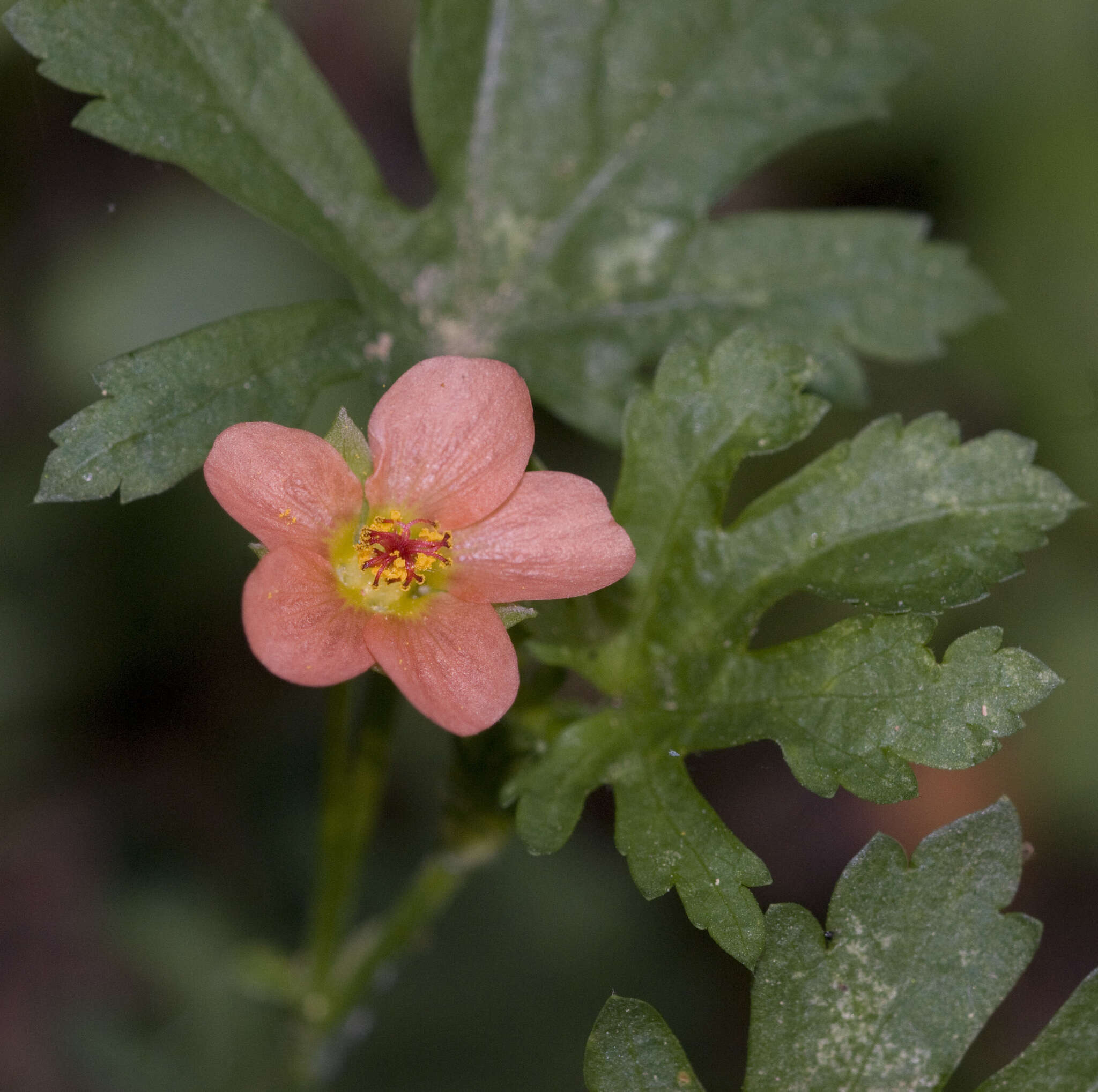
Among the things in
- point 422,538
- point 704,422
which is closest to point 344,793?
point 422,538

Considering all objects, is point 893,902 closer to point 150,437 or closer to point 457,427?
point 457,427

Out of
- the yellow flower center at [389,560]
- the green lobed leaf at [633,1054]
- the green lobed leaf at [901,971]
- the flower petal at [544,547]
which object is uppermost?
the yellow flower center at [389,560]

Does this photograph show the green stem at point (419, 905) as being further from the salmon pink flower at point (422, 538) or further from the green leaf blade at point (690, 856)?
the salmon pink flower at point (422, 538)

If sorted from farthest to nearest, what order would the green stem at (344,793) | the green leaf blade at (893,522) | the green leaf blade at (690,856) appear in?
the green stem at (344,793)
the green leaf blade at (893,522)
the green leaf blade at (690,856)

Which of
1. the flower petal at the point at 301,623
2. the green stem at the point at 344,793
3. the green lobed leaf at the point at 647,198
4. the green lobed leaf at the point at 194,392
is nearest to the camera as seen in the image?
the flower petal at the point at 301,623

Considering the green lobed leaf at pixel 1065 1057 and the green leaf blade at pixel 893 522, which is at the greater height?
the green leaf blade at pixel 893 522

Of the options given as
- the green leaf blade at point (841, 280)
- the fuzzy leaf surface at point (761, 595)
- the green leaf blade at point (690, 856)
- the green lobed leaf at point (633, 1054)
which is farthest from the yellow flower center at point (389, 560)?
the green leaf blade at point (841, 280)

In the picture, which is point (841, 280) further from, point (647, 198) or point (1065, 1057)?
point (1065, 1057)
